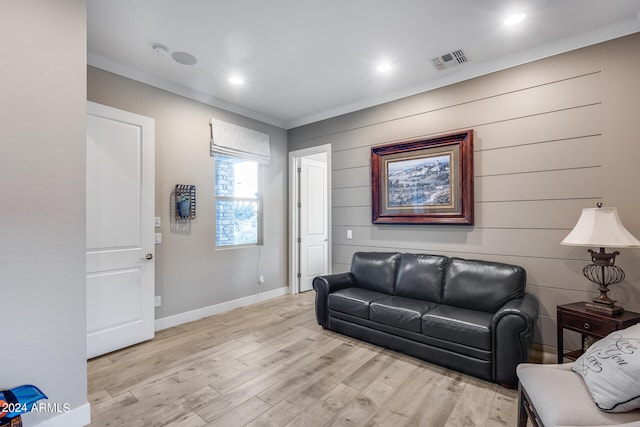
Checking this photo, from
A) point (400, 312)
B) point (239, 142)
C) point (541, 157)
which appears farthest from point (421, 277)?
point (239, 142)

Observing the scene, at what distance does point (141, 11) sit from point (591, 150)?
12.5 ft

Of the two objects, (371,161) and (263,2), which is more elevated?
(263,2)

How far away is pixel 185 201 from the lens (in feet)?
11.5

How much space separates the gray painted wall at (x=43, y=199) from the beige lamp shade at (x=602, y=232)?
344 centimetres

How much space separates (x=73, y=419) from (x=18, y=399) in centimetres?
42

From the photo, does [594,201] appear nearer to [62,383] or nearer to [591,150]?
[591,150]

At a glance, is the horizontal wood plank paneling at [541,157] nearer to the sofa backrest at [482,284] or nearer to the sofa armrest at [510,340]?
the sofa backrest at [482,284]

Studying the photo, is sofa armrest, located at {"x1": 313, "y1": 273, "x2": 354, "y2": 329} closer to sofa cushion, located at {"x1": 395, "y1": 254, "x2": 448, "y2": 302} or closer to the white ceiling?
sofa cushion, located at {"x1": 395, "y1": 254, "x2": 448, "y2": 302}

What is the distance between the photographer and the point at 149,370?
254cm

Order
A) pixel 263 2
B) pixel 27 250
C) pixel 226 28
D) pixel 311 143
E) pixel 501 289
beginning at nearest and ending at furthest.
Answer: pixel 27 250 → pixel 263 2 → pixel 226 28 → pixel 501 289 → pixel 311 143

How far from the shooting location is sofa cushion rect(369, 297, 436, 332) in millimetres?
2686

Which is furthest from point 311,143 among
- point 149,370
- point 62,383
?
point 62,383

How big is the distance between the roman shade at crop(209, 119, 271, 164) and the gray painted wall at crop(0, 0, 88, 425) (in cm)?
201

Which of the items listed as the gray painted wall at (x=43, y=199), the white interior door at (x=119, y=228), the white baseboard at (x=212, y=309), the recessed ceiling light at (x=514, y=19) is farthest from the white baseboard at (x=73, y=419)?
the recessed ceiling light at (x=514, y=19)
